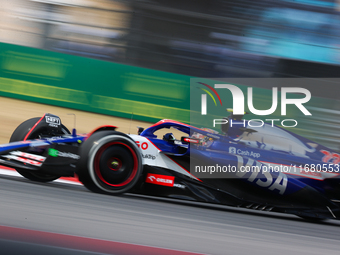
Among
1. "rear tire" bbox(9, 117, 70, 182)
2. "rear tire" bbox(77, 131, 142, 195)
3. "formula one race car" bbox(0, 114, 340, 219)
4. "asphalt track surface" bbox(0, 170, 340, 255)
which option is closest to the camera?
"asphalt track surface" bbox(0, 170, 340, 255)

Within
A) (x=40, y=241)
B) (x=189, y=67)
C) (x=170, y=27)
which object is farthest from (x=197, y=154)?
(x=170, y=27)

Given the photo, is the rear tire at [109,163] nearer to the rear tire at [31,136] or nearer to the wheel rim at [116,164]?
the wheel rim at [116,164]

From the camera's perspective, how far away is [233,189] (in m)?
3.87

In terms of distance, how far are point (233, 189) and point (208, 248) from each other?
189 centimetres

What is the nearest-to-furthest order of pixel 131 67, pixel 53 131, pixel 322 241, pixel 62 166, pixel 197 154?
pixel 322 241 → pixel 62 166 → pixel 197 154 → pixel 53 131 → pixel 131 67

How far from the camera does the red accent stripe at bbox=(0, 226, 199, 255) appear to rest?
1508 mm

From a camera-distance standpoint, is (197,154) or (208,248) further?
(197,154)

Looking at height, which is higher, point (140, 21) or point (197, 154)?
point (140, 21)

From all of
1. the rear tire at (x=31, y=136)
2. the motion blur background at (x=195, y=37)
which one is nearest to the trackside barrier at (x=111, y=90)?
the motion blur background at (x=195, y=37)

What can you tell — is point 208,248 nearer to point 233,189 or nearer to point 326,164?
point 233,189

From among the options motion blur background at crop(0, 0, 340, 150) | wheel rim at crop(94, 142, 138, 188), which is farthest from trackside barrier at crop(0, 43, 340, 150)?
wheel rim at crop(94, 142, 138, 188)

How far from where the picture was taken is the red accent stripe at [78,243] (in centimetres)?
151

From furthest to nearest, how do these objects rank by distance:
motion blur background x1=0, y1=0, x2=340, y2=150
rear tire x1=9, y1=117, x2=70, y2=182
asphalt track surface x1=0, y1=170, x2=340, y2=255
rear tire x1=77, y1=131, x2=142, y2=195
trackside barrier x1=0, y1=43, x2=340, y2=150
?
motion blur background x1=0, y1=0, x2=340, y2=150 < trackside barrier x1=0, y1=43, x2=340, y2=150 < rear tire x1=9, y1=117, x2=70, y2=182 < rear tire x1=77, y1=131, x2=142, y2=195 < asphalt track surface x1=0, y1=170, x2=340, y2=255

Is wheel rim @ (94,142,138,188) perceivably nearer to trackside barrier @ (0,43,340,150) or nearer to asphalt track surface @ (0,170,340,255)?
asphalt track surface @ (0,170,340,255)
